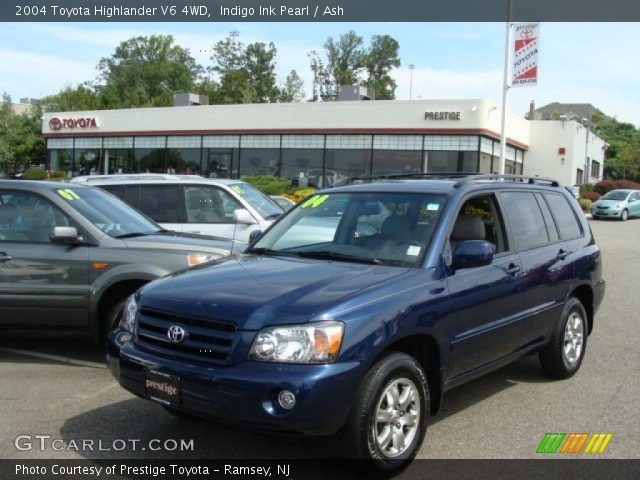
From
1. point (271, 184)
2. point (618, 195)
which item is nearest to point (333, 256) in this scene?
point (271, 184)

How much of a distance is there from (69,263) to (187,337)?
301cm

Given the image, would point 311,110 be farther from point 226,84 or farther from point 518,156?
point 226,84

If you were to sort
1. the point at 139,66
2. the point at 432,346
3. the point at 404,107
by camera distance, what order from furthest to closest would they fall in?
the point at 139,66, the point at 404,107, the point at 432,346

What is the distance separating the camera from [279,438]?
3.74 m

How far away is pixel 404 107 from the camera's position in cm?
3234

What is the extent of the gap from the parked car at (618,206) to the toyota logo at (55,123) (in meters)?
31.6

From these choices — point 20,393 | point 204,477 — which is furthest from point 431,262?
point 20,393

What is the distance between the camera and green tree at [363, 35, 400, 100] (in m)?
88.1

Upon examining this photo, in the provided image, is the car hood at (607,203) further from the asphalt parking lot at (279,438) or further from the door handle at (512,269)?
the door handle at (512,269)

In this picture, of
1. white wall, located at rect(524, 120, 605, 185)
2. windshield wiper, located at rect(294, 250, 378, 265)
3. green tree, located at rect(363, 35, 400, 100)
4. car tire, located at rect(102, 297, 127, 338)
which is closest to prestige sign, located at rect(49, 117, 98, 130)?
white wall, located at rect(524, 120, 605, 185)

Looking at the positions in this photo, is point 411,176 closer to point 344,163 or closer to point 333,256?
point 333,256

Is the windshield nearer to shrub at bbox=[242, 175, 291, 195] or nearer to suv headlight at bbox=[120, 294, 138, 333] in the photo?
suv headlight at bbox=[120, 294, 138, 333]

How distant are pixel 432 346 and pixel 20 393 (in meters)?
3.46

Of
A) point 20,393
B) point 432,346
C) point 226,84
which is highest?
point 226,84
